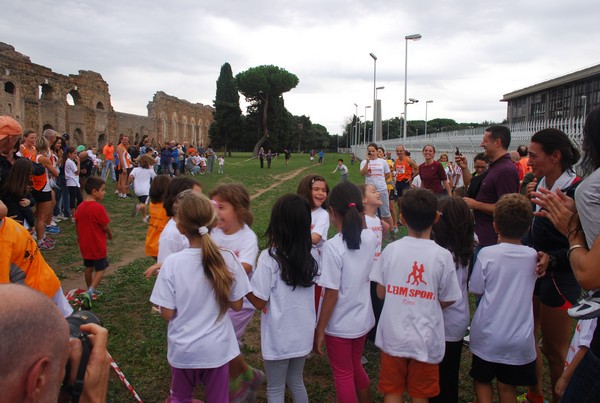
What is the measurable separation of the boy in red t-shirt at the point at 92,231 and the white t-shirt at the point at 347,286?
3.33 metres

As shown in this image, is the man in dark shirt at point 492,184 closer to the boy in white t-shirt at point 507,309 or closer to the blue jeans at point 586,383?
the boy in white t-shirt at point 507,309

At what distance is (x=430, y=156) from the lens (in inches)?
320

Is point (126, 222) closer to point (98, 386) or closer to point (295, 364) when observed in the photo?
point (295, 364)

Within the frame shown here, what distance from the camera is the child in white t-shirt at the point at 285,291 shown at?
2.88 meters

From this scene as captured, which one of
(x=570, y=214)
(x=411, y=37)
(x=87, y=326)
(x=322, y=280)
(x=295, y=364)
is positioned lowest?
(x=295, y=364)

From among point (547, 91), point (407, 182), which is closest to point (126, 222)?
point (407, 182)

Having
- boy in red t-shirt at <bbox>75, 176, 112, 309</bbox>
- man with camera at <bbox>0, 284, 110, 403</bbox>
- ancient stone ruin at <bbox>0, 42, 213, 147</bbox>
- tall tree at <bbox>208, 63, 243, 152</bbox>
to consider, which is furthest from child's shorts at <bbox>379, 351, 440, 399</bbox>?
tall tree at <bbox>208, 63, 243, 152</bbox>

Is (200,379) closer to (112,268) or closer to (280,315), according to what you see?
(280,315)

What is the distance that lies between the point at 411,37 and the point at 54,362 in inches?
1137

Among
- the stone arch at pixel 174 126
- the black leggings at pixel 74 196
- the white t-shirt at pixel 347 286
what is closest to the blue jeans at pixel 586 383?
the white t-shirt at pixel 347 286

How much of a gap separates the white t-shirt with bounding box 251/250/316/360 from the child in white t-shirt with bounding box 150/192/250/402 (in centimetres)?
23

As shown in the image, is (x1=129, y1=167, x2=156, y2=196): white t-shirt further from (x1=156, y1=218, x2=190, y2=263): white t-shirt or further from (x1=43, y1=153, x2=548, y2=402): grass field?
(x1=156, y1=218, x2=190, y2=263): white t-shirt

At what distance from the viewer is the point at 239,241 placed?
3.54 m

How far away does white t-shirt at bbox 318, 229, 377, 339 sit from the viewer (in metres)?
3.02
